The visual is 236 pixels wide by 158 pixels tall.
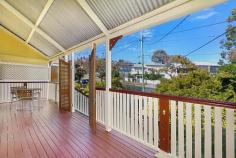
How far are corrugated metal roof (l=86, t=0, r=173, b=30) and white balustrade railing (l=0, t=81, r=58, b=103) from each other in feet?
19.3

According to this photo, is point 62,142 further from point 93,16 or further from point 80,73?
point 80,73

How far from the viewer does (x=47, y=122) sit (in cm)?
485

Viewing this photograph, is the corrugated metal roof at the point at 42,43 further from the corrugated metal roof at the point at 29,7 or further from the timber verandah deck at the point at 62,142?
the timber verandah deck at the point at 62,142

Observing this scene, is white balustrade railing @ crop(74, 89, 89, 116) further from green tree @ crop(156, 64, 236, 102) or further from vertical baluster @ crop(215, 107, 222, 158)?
vertical baluster @ crop(215, 107, 222, 158)

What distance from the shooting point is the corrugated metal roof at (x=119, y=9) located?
285 centimetres

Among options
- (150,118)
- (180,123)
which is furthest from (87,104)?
(180,123)

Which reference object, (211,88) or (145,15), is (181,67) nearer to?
(211,88)

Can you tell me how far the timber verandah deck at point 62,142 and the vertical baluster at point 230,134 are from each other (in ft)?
3.87

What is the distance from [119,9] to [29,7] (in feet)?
10.5

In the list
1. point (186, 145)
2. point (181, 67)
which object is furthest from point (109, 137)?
point (181, 67)

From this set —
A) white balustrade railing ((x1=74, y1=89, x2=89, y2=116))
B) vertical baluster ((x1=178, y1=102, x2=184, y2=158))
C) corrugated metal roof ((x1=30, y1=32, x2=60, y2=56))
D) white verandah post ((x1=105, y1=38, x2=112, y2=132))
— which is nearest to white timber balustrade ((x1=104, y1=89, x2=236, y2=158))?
vertical baluster ((x1=178, y1=102, x2=184, y2=158))

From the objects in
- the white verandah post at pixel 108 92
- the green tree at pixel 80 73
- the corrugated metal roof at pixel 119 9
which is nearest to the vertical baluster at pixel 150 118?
the white verandah post at pixel 108 92

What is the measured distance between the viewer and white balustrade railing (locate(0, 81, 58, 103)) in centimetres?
828

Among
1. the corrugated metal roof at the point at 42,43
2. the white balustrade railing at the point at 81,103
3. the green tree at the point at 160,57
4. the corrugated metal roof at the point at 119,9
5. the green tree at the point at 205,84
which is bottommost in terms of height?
the white balustrade railing at the point at 81,103
